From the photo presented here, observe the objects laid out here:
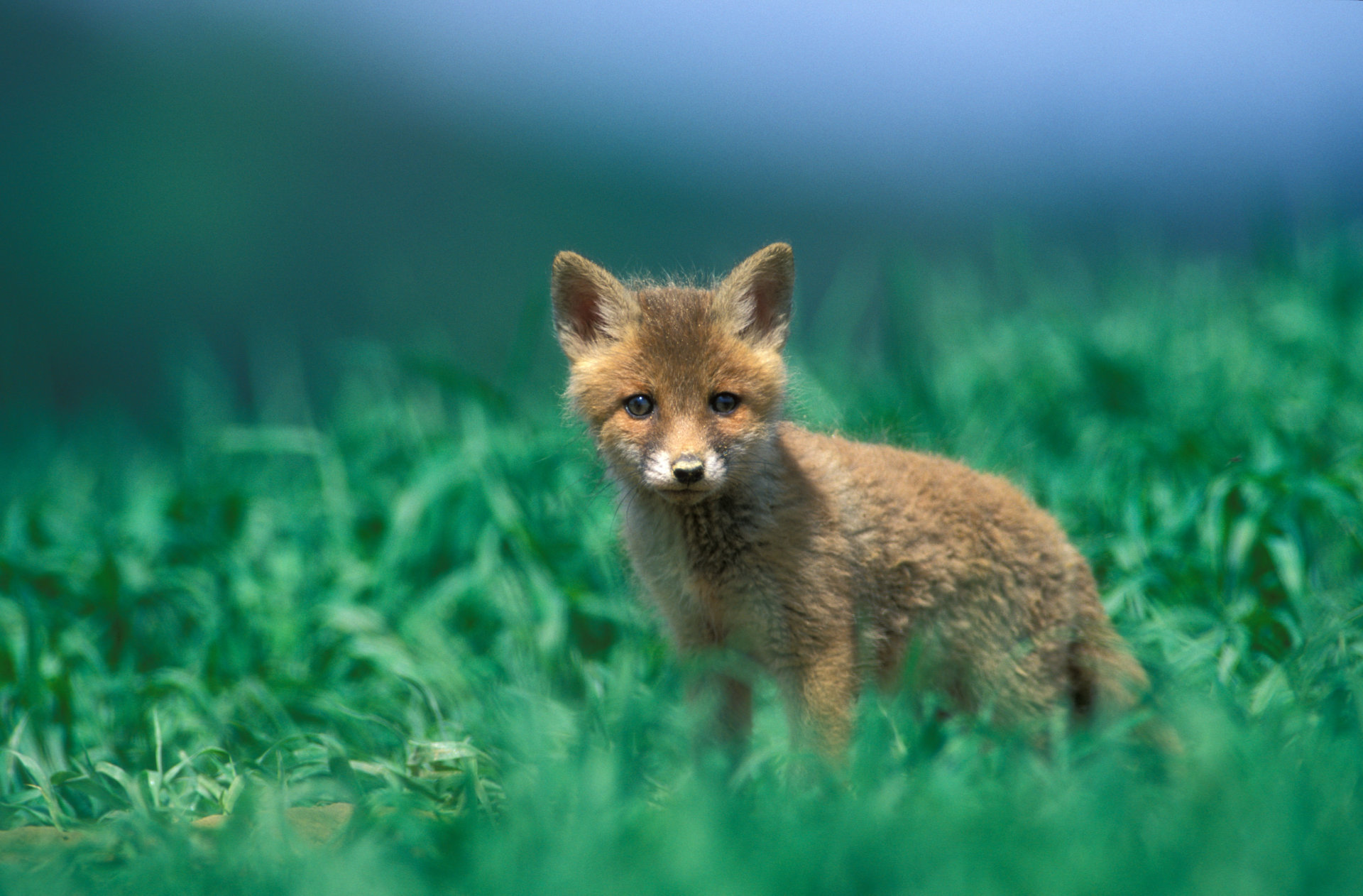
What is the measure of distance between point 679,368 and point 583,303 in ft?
1.60

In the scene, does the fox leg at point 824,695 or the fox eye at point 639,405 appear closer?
the fox leg at point 824,695

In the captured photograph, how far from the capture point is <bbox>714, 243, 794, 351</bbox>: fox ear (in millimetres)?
3162

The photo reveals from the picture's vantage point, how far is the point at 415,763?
3.13 meters

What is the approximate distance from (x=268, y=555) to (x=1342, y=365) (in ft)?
16.7

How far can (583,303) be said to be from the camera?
10.8 feet

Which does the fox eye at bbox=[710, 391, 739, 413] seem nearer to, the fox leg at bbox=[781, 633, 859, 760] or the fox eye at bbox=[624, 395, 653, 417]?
the fox eye at bbox=[624, 395, 653, 417]

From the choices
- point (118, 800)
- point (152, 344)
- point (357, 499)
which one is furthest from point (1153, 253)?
point (152, 344)

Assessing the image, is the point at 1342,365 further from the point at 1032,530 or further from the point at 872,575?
the point at 872,575

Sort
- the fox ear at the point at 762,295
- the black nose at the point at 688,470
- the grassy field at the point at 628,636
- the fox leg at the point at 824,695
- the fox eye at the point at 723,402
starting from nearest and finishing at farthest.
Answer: the grassy field at the point at 628,636 < the black nose at the point at 688,470 < the fox leg at the point at 824,695 < the fox eye at the point at 723,402 < the fox ear at the point at 762,295

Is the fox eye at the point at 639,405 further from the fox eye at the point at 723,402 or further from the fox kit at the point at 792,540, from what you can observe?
the fox eye at the point at 723,402

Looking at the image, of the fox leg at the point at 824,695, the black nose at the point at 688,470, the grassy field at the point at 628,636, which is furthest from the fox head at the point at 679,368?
the fox leg at the point at 824,695

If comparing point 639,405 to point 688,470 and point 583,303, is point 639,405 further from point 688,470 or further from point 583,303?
point 583,303

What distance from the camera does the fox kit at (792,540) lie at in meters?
2.99

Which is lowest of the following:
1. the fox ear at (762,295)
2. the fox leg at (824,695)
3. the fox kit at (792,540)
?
the fox leg at (824,695)
